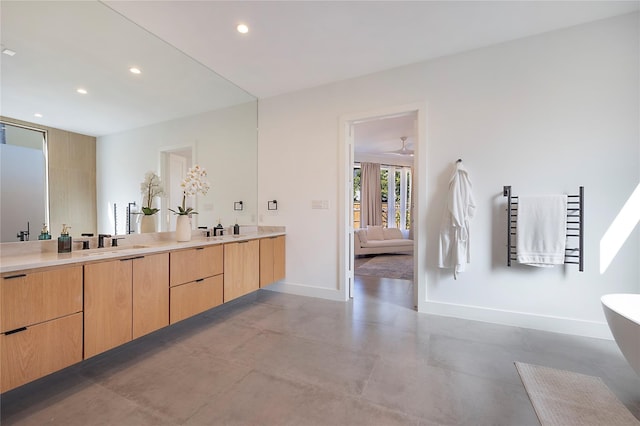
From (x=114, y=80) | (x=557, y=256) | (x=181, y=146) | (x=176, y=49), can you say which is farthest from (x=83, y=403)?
(x=557, y=256)

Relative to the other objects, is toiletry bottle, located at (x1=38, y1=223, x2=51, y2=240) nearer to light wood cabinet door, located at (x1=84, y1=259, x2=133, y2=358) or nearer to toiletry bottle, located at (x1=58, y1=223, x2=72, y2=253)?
toiletry bottle, located at (x1=58, y1=223, x2=72, y2=253)

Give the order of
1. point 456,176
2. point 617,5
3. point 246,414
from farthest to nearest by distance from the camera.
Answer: point 456,176, point 617,5, point 246,414

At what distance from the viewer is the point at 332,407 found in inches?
59.6

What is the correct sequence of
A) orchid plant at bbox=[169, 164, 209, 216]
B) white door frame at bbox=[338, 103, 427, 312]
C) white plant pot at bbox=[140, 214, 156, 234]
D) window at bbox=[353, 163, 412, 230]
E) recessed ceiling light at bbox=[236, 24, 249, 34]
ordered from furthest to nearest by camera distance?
window at bbox=[353, 163, 412, 230] < white door frame at bbox=[338, 103, 427, 312] < orchid plant at bbox=[169, 164, 209, 216] < white plant pot at bbox=[140, 214, 156, 234] < recessed ceiling light at bbox=[236, 24, 249, 34]

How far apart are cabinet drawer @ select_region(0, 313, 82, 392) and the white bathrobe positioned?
306cm

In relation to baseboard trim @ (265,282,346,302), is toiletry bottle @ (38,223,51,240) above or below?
above

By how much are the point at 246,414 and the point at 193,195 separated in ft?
7.30

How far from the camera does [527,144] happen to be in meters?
2.55

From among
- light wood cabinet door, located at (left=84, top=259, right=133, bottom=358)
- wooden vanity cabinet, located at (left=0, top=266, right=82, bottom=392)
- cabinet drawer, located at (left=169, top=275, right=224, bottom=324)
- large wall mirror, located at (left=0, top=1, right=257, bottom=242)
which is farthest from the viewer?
cabinet drawer, located at (left=169, top=275, right=224, bottom=324)

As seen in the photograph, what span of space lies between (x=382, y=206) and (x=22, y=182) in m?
7.70

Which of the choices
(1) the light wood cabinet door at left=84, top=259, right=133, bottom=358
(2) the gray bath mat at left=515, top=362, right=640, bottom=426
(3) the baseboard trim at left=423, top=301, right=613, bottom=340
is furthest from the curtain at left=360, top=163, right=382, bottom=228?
(1) the light wood cabinet door at left=84, top=259, right=133, bottom=358

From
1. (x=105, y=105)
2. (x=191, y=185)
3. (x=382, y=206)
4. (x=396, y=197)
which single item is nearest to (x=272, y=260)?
(x=191, y=185)

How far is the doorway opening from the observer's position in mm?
3531

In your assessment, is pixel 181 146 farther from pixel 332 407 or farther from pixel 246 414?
pixel 332 407
